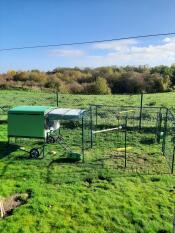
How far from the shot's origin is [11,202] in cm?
721

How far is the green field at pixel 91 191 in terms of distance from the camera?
6281mm

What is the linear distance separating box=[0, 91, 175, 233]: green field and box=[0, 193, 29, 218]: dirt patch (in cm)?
17

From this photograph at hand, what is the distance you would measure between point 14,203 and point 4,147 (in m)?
4.42

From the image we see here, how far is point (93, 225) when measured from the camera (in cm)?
625

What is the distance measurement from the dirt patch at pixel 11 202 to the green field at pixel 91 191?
174 mm

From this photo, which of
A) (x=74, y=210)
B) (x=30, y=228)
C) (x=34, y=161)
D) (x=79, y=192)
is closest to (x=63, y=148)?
(x=34, y=161)

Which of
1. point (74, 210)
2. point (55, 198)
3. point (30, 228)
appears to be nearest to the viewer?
point (30, 228)

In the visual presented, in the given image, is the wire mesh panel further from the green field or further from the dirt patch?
the dirt patch

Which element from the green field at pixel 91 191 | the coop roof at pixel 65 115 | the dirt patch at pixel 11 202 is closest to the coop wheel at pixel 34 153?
the green field at pixel 91 191

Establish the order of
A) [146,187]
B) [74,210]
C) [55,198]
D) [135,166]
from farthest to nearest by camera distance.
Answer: [135,166], [146,187], [55,198], [74,210]

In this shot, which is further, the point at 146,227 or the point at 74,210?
the point at 74,210

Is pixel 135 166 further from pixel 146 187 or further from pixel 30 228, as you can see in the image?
pixel 30 228

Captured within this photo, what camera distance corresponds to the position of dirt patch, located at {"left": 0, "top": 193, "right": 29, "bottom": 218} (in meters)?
6.73

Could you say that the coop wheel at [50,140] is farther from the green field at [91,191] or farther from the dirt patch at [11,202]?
the dirt patch at [11,202]
